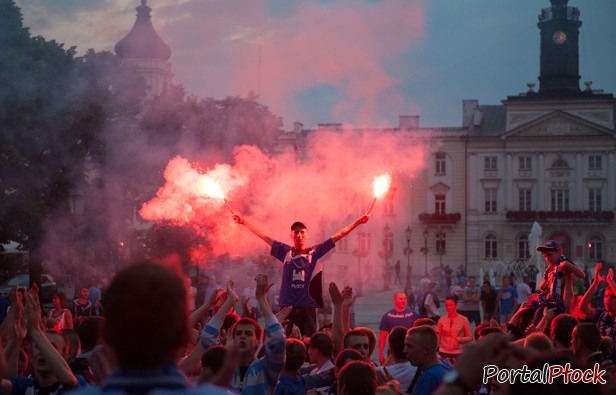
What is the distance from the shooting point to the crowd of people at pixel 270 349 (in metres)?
2.67

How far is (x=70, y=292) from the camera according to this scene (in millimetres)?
37688

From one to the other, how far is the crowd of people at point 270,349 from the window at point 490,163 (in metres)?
61.1

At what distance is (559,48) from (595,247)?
19543 mm

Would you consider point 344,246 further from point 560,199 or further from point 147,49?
point 147,49

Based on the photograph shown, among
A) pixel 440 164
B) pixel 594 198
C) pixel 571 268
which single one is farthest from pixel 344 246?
pixel 571 268

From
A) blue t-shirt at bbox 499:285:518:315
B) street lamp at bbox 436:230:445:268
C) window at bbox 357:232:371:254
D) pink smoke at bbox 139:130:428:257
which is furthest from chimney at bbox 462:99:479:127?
blue t-shirt at bbox 499:285:518:315

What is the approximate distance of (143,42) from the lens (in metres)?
76.9

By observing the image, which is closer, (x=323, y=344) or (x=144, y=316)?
(x=144, y=316)

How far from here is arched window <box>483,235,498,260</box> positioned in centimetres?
7138

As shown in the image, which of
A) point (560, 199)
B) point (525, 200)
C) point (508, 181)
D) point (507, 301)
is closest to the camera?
point (507, 301)

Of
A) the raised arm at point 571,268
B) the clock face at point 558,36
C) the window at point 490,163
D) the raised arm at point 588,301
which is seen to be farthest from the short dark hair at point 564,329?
the clock face at point 558,36

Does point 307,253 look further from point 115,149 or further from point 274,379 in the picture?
point 115,149

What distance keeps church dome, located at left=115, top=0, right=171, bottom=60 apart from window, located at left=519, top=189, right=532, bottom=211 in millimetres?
34357

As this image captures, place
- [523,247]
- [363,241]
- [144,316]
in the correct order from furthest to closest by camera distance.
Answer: [523,247]
[363,241]
[144,316]
